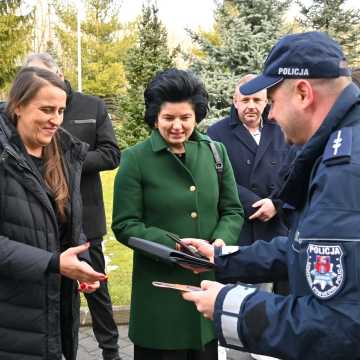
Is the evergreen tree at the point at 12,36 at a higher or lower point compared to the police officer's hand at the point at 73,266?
higher

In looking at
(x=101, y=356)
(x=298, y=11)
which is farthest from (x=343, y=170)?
(x=298, y=11)

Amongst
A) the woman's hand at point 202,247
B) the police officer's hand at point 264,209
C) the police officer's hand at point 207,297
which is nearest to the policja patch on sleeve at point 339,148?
the police officer's hand at point 207,297

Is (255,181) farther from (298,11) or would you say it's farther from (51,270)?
(298,11)

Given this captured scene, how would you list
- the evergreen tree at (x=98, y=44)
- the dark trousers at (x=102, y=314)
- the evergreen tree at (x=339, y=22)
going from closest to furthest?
1. the dark trousers at (x=102, y=314)
2. the evergreen tree at (x=339, y=22)
3. the evergreen tree at (x=98, y=44)

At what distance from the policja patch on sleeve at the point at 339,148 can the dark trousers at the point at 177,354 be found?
1.83 meters

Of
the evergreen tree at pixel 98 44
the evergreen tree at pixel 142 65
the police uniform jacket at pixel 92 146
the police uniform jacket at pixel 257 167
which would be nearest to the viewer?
the police uniform jacket at pixel 92 146

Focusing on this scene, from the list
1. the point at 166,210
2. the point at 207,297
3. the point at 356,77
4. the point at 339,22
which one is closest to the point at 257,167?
the point at 356,77

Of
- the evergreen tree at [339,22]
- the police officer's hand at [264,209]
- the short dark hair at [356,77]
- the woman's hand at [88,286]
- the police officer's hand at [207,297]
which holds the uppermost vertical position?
the evergreen tree at [339,22]

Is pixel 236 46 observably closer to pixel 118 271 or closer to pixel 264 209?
pixel 118 271

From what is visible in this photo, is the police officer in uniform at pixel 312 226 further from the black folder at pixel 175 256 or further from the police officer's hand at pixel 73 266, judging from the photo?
the police officer's hand at pixel 73 266

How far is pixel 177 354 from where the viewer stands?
2971 millimetres

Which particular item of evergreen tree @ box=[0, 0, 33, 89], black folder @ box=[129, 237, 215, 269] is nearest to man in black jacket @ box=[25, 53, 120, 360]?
black folder @ box=[129, 237, 215, 269]

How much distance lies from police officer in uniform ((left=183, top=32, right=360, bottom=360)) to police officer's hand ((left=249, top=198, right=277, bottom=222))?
2073mm

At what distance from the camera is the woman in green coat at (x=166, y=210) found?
2912 mm
